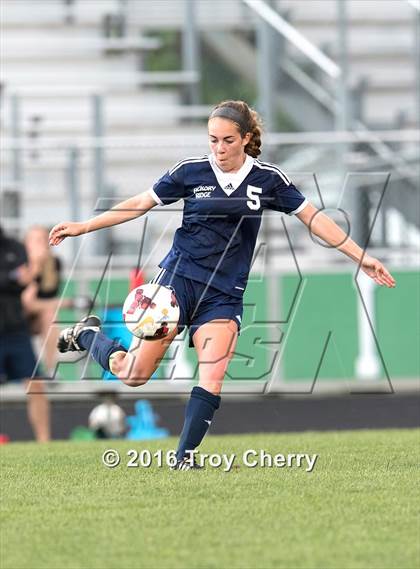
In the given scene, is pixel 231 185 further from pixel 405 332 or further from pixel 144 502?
pixel 405 332

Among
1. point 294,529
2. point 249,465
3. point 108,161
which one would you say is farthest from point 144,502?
point 108,161

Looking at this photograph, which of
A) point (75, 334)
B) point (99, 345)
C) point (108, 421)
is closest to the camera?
point (99, 345)

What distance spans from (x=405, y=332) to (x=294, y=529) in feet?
32.7

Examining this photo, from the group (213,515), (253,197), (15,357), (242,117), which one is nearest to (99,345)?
(253,197)

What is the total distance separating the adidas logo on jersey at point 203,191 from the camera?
6.87 meters

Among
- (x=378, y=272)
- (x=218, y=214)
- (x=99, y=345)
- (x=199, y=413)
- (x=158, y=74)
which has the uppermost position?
(x=218, y=214)

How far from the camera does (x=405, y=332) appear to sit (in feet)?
49.0

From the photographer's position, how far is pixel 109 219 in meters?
7.20

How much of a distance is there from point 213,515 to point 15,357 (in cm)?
742

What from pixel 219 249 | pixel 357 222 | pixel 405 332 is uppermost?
pixel 219 249

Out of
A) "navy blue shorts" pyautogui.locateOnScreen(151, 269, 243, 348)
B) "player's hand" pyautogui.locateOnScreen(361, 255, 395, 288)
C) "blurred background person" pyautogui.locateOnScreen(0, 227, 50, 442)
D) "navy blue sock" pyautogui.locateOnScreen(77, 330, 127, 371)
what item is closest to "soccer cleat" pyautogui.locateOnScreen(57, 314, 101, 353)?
"navy blue sock" pyautogui.locateOnScreen(77, 330, 127, 371)

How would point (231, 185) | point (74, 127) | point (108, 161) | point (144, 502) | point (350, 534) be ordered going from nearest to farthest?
point (350, 534) → point (144, 502) → point (231, 185) → point (108, 161) → point (74, 127)

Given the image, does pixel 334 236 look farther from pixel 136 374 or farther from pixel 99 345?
pixel 99 345

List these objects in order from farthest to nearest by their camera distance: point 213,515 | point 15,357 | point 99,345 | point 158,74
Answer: point 158,74 < point 15,357 < point 99,345 < point 213,515
